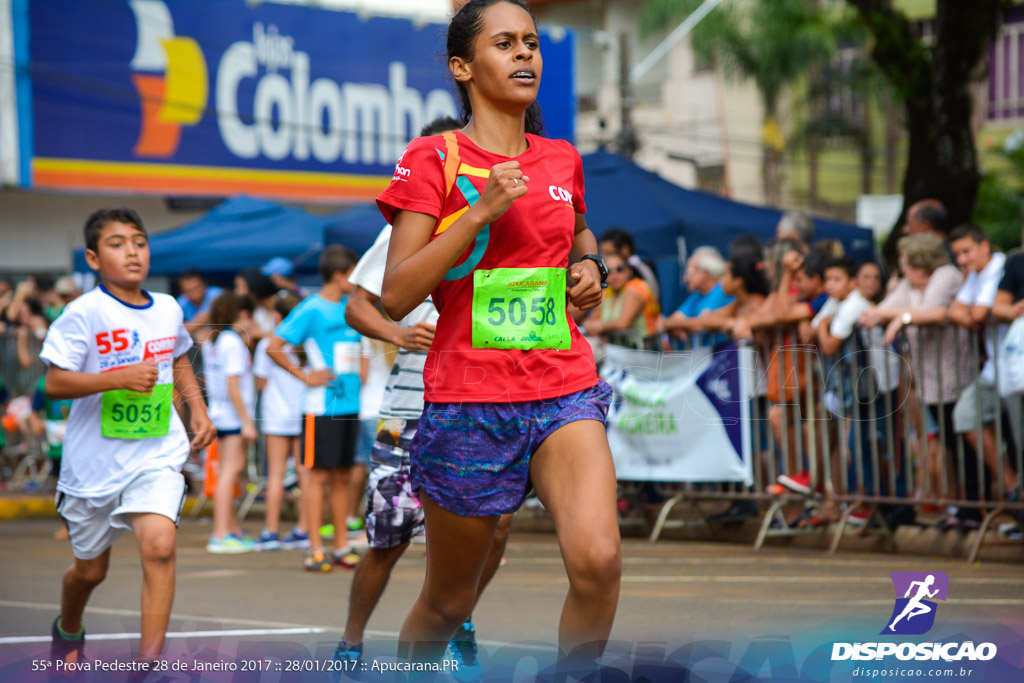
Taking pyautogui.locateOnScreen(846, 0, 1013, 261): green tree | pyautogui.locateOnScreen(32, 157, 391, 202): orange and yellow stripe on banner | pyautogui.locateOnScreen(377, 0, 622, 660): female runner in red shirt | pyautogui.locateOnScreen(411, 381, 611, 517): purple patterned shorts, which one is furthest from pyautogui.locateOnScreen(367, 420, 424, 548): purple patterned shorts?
pyautogui.locateOnScreen(32, 157, 391, 202): orange and yellow stripe on banner

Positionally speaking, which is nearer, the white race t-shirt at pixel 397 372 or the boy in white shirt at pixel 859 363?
the white race t-shirt at pixel 397 372

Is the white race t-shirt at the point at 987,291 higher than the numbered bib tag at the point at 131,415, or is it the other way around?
the white race t-shirt at the point at 987,291

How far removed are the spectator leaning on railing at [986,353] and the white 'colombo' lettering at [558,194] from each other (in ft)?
16.0

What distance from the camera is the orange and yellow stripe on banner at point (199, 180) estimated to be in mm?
20578

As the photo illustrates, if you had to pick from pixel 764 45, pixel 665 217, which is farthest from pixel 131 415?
pixel 764 45

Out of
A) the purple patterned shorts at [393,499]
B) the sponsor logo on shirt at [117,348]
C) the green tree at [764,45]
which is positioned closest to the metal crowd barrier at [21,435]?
the sponsor logo on shirt at [117,348]

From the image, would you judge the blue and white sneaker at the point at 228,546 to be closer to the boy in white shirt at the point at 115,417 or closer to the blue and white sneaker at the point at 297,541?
the blue and white sneaker at the point at 297,541

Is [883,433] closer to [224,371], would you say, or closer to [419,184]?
[224,371]

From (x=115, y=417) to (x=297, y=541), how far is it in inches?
199

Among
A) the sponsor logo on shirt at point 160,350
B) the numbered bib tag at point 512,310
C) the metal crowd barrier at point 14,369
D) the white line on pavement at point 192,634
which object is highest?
the numbered bib tag at point 512,310

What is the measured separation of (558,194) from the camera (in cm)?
340

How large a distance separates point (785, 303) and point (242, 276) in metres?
4.68

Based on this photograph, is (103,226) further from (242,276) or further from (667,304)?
(667,304)

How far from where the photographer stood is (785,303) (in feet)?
28.1
